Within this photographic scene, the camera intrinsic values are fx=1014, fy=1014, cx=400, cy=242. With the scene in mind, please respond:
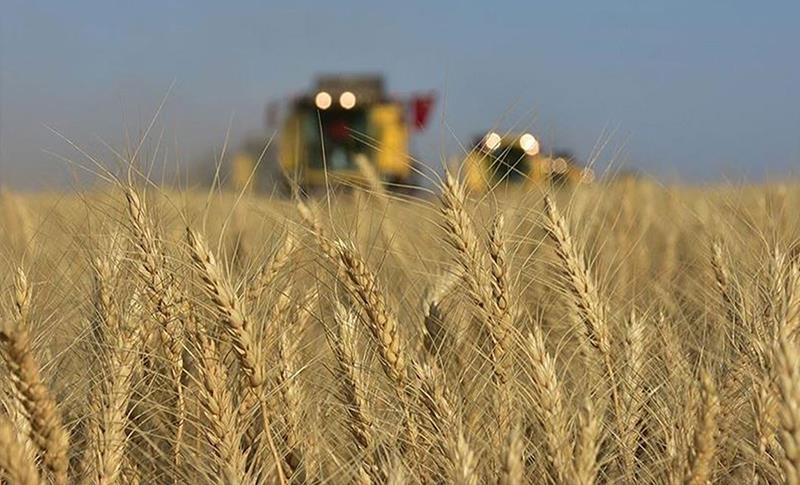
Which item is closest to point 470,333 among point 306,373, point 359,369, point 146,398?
point 306,373

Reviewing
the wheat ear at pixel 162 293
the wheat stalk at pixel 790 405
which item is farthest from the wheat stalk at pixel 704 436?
the wheat ear at pixel 162 293

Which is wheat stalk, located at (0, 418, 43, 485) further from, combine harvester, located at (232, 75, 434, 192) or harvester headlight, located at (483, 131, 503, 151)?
combine harvester, located at (232, 75, 434, 192)

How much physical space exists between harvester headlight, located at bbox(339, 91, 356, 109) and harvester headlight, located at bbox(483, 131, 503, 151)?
45.6 feet

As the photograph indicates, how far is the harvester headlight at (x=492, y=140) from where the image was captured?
1792 mm

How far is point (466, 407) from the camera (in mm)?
1771

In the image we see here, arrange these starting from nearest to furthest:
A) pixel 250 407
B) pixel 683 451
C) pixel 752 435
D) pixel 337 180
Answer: pixel 683 451, pixel 250 407, pixel 752 435, pixel 337 180

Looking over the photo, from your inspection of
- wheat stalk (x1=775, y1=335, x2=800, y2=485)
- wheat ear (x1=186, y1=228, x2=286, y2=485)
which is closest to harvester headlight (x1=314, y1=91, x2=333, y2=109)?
wheat ear (x1=186, y1=228, x2=286, y2=485)

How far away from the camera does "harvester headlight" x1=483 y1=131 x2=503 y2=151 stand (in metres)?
1.79

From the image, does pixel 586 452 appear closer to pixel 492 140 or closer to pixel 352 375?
pixel 352 375

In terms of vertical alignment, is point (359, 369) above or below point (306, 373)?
above

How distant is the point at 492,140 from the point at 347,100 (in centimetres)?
1411

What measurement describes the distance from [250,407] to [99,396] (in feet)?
0.79

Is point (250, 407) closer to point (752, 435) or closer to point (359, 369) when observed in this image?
point (359, 369)

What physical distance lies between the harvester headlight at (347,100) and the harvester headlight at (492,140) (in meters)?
13.9
